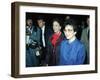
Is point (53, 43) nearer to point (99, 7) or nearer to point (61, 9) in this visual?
point (61, 9)

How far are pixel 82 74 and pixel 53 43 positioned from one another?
359 millimetres

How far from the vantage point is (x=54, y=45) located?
193 cm

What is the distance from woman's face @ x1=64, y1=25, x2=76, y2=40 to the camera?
1.97m

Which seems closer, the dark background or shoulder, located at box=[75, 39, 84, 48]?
the dark background

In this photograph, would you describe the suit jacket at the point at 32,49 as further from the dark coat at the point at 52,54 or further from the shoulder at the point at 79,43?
the shoulder at the point at 79,43

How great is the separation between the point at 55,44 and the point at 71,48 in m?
0.14

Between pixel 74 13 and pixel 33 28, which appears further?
pixel 74 13

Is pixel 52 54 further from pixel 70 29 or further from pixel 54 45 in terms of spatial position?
pixel 70 29

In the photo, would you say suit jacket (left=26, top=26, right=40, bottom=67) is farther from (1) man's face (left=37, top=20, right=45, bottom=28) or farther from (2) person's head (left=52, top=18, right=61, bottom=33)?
(2) person's head (left=52, top=18, right=61, bottom=33)

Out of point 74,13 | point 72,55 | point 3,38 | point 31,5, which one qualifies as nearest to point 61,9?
point 74,13

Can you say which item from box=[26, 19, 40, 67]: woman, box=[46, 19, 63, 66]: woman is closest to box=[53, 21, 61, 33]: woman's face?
box=[46, 19, 63, 66]: woman

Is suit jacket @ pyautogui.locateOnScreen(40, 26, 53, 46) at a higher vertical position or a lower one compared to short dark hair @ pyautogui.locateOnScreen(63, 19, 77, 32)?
A: lower

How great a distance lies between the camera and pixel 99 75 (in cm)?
211

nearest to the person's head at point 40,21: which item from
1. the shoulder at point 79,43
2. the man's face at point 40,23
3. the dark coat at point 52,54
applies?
→ the man's face at point 40,23
